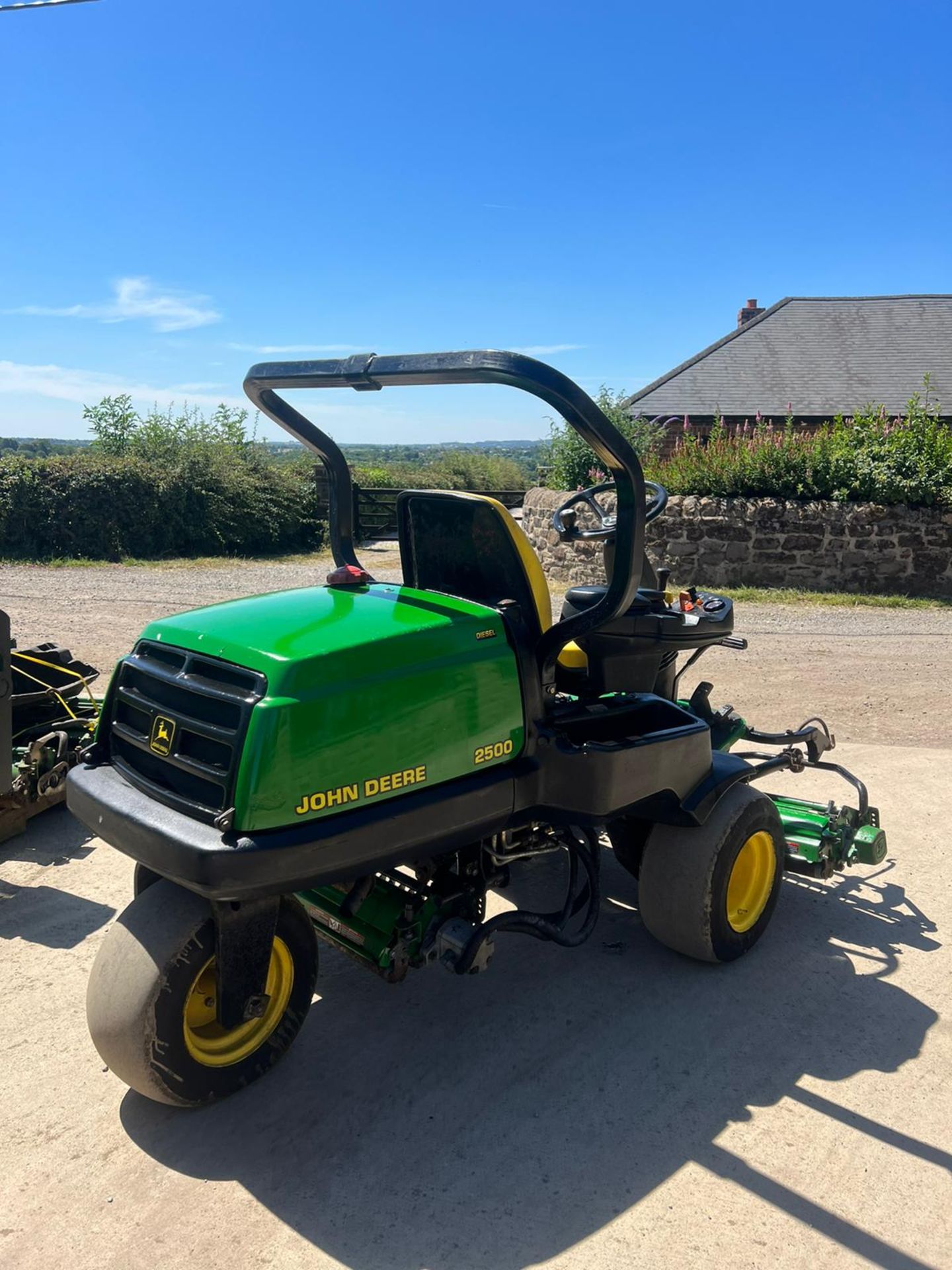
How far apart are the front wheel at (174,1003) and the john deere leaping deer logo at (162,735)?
387 millimetres

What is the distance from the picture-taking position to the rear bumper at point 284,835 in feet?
7.57

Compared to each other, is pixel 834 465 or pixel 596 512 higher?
pixel 834 465

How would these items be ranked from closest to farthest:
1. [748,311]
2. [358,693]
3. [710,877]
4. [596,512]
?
[358,693]
[710,877]
[596,512]
[748,311]

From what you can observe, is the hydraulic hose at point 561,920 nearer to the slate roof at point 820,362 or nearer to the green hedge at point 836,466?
the green hedge at point 836,466

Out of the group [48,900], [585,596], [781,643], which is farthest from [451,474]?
[48,900]

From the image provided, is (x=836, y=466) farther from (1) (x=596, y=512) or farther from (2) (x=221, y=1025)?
(2) (x=221, y=1025)

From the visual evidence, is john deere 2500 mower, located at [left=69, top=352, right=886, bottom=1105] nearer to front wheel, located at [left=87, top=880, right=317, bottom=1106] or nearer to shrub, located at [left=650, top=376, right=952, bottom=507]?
front wheel, located at [left=87, top=880, right=317, bottom=1106]

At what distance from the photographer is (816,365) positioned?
790 inches

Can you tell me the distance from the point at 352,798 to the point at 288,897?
48 cm

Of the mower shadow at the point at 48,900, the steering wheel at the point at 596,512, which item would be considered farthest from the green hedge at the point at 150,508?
the steering wheel at the point at 596,512

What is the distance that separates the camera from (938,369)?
780 inches

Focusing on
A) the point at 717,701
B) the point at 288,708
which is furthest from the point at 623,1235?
the point at 717,701

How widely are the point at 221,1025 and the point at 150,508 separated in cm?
1505

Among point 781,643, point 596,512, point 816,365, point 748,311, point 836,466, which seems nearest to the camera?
point 596,512
